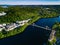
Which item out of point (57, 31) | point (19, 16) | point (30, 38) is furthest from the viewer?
point (19, 16)

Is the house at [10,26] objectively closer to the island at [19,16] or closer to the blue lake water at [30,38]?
the island at [19,16]

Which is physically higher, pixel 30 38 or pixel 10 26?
pixel 10 26

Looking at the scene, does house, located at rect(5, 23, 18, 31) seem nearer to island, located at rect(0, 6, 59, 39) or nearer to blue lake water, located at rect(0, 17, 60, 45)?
island, located at rect(0, 6, 59, 39)

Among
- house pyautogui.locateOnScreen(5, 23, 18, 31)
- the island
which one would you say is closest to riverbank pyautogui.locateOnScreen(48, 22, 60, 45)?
the island

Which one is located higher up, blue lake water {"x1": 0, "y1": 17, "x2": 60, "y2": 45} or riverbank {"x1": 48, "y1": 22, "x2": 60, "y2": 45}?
riverbank {"x1": 48, "y1": 22, "x2": 60, "y2": 45}

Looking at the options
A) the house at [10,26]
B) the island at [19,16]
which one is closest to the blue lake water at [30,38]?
the island at [19,16]

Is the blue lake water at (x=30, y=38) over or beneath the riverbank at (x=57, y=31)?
beneath

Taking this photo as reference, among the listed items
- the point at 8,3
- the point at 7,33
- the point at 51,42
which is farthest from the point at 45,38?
the point at 8,3

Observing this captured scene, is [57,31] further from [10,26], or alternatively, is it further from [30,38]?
[10,26]

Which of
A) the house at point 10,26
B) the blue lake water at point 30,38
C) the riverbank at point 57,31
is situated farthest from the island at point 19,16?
the riverbank at point 57,31

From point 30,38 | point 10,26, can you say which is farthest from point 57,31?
point 10,26

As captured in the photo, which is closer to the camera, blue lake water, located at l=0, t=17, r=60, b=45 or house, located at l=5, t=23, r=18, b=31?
blue lake water, located at l=0, t=17, r=60, b=45

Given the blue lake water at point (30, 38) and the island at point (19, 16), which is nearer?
the blue lake water at point (30, 38)
